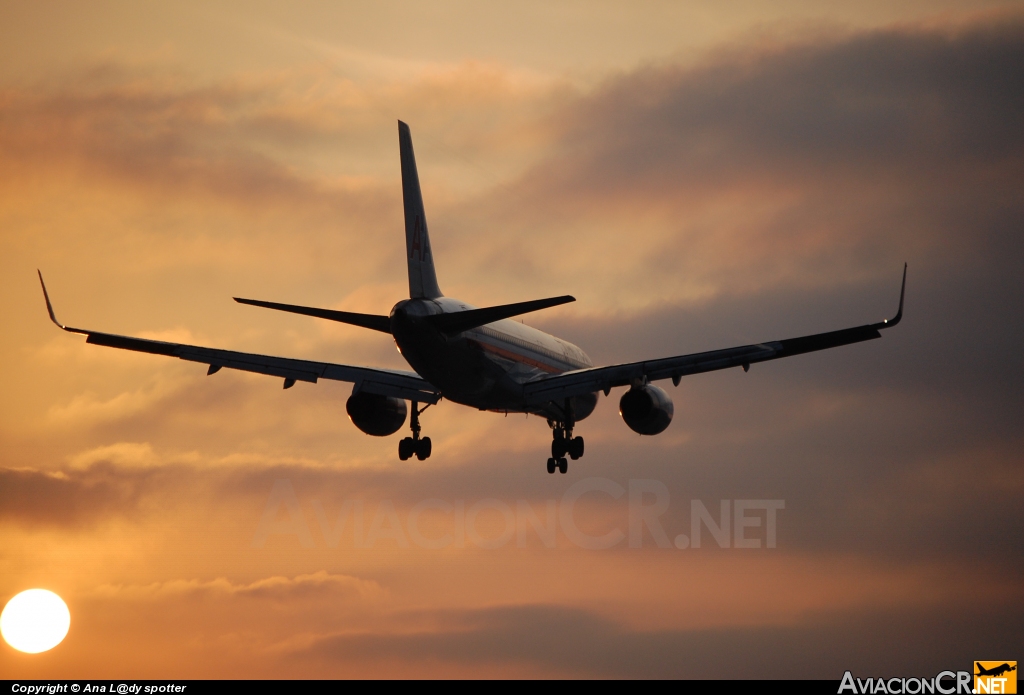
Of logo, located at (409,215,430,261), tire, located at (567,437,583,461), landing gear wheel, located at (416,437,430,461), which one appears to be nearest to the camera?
logo, located at (409,215,430,261)

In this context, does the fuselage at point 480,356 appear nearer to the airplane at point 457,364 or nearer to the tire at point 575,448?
the airplane at point 457,364

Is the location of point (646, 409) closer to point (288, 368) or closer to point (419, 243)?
point (419, 243)

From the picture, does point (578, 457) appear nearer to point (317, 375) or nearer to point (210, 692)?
point (317, 375)

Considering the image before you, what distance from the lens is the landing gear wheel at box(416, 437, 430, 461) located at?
185ft

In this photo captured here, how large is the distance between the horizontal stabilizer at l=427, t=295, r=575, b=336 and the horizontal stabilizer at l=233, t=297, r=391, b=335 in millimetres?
1886

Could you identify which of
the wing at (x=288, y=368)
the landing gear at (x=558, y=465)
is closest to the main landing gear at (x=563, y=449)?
the landing gear at (x=558, y=465)

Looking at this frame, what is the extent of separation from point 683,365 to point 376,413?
13.4 meters

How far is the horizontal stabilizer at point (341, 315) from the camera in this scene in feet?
146

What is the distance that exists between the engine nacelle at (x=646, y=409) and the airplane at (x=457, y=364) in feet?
0.13

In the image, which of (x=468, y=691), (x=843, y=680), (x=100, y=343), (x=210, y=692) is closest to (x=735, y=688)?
(x=843, y=680)

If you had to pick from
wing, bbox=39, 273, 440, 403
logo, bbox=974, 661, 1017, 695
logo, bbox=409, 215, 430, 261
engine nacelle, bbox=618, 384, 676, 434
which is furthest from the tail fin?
A: logo, bbox=974, 661, 1017, 695

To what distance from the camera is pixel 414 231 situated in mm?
50875

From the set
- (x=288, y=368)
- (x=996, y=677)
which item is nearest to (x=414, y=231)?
(x=288, y=368)

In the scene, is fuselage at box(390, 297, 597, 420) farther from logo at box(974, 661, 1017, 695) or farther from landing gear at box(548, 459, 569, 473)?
logo at box(974, 661, 1017, 695)
